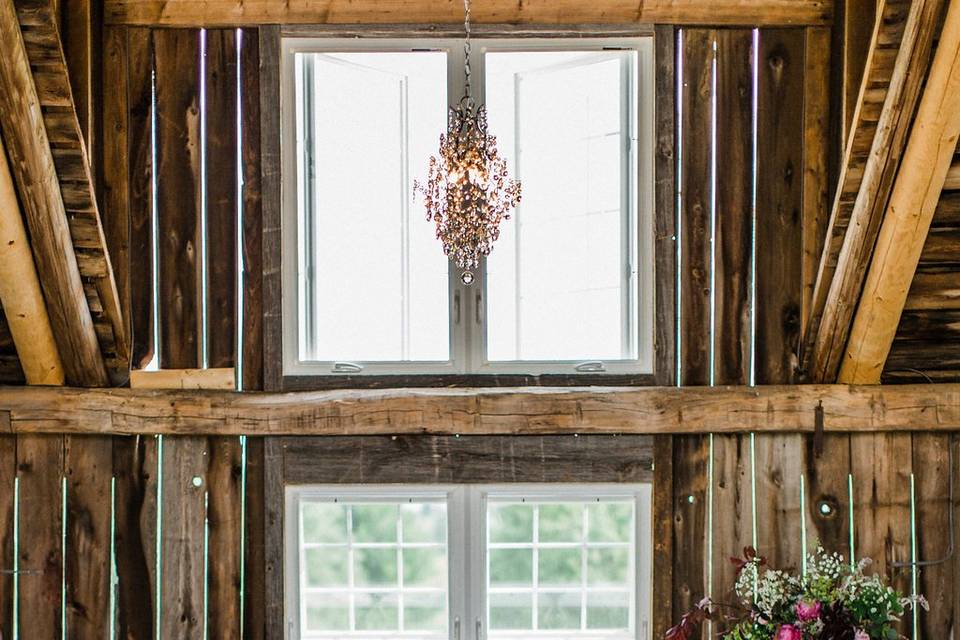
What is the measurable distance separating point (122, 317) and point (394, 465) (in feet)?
4.18

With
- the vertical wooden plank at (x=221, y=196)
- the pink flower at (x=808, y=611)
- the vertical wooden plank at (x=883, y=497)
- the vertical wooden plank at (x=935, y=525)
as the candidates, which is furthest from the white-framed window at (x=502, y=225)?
the vertical wooden plank at (x=935, y=525)

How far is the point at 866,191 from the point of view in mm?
3170

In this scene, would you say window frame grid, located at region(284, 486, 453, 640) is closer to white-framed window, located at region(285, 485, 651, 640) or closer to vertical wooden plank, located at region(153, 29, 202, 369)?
white-framed window, located at region(285, 485, 651, 640)

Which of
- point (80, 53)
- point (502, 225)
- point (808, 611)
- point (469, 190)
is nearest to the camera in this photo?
point (469, 190)

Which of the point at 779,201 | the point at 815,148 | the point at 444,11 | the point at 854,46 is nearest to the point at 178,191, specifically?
the point at 444,11

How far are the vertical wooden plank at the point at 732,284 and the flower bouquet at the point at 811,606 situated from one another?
0.13 meters

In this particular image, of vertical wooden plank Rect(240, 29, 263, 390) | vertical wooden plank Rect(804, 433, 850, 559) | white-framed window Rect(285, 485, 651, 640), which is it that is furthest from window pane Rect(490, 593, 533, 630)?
vertical wooden plank Rect(240, 29, 263, 390)

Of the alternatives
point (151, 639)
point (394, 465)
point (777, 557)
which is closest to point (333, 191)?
point (394, 465)

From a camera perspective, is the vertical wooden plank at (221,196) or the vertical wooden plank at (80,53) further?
the vertical wooden plank at (221,196)

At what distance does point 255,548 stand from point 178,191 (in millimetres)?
1527

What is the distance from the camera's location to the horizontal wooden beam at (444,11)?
3594 millimetres

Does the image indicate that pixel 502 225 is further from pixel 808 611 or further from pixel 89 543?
pixel 89 543

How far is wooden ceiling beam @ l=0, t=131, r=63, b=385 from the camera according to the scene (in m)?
3.09

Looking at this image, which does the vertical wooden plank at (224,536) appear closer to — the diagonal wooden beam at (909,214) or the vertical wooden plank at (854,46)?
the diagonal wooden beam at (909,214)
